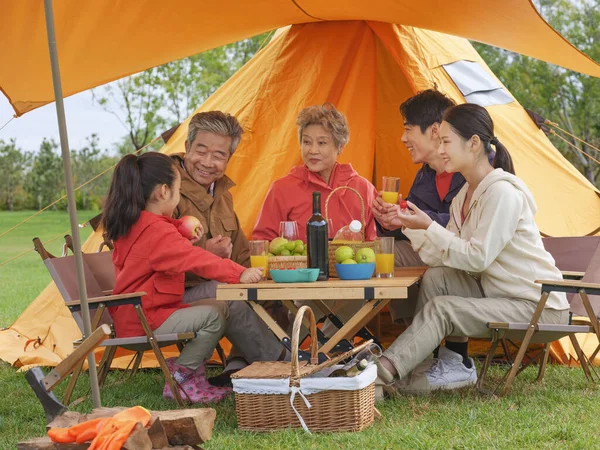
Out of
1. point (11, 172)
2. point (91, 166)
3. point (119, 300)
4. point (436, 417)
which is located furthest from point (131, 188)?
point (91, 166)

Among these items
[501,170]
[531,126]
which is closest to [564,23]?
[531,126]

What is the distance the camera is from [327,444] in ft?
10.2

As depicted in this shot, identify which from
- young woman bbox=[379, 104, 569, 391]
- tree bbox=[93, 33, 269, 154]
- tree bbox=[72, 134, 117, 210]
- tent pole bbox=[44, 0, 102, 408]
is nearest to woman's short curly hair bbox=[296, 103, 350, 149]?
young woman bbox=[379, 104, 569, 391]

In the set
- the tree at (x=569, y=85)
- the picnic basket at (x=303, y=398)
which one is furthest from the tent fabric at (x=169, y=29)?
the tree at (x=569, y=85)

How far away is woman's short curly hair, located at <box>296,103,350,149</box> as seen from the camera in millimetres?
4445

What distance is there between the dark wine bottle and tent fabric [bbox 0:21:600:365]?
70.4 inches

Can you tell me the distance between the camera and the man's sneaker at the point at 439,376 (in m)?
3.89

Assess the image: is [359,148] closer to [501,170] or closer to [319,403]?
[501,170]

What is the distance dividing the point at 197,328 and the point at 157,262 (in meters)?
0.35

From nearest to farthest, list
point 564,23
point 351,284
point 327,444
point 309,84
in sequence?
point 327,444
point 351,284
point 309,84
point 564,23

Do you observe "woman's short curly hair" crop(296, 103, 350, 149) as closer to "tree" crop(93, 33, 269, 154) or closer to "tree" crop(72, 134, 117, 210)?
"tree" crop(72, 134, 117, 210)

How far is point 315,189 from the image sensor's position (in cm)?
459

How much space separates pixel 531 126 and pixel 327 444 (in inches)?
128

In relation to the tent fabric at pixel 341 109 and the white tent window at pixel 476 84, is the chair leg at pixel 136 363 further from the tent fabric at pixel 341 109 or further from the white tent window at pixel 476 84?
the white tent window at pixel 476 84
